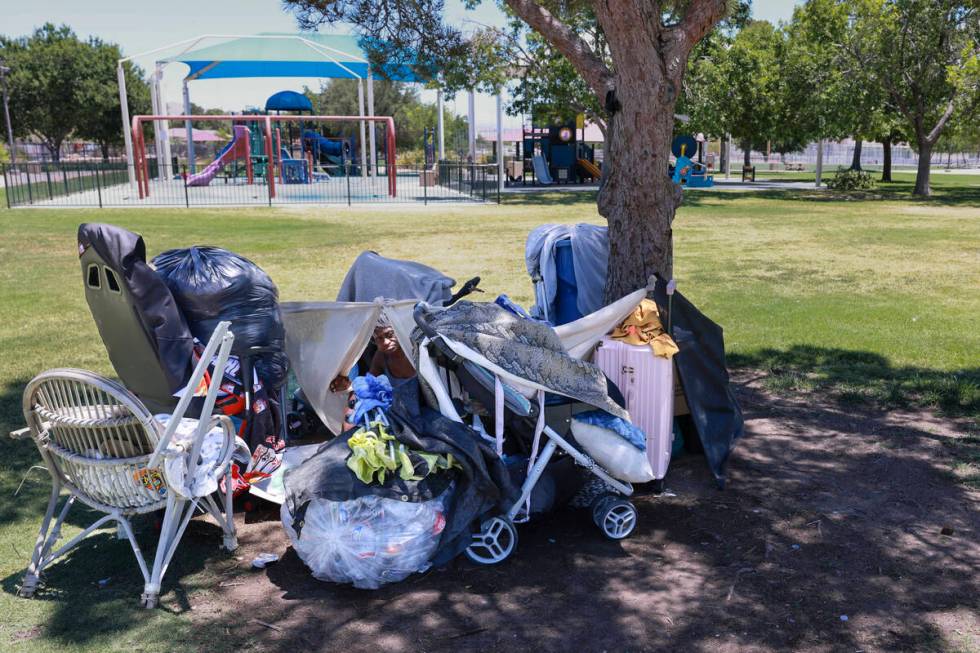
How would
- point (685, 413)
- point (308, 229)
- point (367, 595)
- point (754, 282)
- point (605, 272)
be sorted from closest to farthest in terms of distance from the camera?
point (367, 595), point (685, 413), point (605, 272), point (754, 282), point (308, 229)

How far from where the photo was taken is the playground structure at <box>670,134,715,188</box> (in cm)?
3309

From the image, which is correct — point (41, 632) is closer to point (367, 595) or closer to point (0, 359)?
point (367, 595)

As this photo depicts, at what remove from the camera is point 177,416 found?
128 inches

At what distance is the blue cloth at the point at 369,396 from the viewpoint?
3865 millimetres

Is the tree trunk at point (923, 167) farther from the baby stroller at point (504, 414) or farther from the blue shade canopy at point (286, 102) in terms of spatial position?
the baby stroller at point (504, 414)

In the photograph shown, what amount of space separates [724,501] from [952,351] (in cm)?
421

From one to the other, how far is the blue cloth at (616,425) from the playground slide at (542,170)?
3278 centimetres

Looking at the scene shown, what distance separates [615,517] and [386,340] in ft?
6.54

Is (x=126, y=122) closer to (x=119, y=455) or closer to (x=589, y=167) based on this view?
(x=589, y=167)

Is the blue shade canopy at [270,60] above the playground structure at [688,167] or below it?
above

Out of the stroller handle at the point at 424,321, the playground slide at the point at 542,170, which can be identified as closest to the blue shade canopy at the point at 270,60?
the playground slide at the point at 542,170

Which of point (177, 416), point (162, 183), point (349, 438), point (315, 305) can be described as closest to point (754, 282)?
point (315, 305)

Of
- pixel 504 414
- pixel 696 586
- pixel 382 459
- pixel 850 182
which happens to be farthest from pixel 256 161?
pixel 696 586

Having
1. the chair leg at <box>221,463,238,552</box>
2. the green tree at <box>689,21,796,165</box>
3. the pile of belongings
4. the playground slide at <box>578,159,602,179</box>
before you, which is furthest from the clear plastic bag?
the playground slide at <box>578,159,602,179</box>
